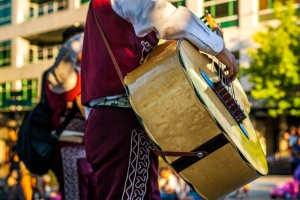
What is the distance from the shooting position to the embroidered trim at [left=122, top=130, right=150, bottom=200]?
90.0 inches

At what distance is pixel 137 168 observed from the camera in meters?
2.30

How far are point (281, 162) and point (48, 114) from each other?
1801 centimetres

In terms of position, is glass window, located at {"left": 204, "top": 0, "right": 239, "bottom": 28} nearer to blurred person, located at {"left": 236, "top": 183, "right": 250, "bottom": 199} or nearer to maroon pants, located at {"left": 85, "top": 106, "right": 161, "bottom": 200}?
blurred person, located at {"left": 236, "top": 183, "right": 250, "bottom": 199}

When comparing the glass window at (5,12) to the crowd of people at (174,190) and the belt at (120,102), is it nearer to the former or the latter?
the crowd of people at (174,190)

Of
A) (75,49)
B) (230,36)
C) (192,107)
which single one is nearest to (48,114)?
(75,49)

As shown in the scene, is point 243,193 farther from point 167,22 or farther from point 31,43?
point 31,43

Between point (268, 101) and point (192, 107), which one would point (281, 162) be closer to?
point (268, 101)

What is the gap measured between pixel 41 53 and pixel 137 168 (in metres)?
34.1

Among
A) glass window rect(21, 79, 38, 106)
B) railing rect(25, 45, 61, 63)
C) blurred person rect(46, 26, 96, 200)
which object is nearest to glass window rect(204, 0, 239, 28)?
railing rect(25, 45, 61, 63)

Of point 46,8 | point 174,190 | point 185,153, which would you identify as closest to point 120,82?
point 185,153

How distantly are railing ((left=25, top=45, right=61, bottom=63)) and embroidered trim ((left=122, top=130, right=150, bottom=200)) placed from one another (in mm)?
32034

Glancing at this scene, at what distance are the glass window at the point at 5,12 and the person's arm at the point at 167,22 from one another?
3672 centimetres

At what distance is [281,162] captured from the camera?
69.5 ft

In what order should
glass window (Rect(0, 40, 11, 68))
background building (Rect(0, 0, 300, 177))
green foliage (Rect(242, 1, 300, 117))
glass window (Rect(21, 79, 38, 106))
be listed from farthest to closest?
glass window (Rect(0, 40, 11, 68))
glass window (Rect(21, 79, 38, 106))
background building (Rect(0, 0, 300, 177))
green foliage (Rect(242, 1, 300, 117))
